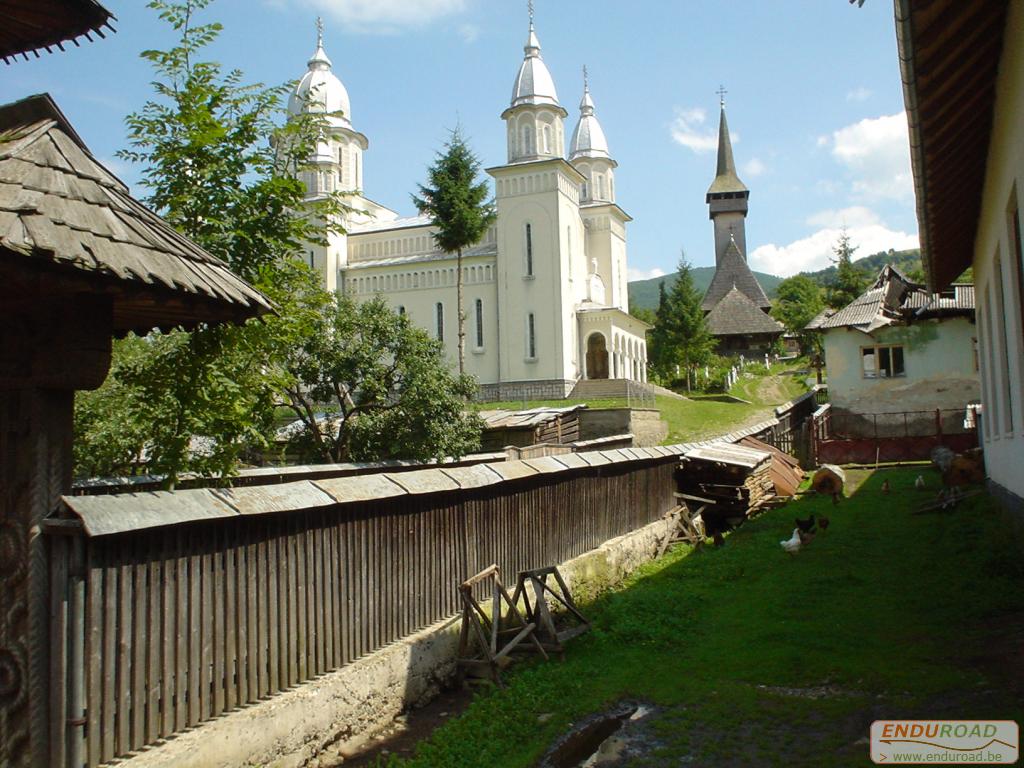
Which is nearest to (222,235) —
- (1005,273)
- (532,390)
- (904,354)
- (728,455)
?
(1005,273)

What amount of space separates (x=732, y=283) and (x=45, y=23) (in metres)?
66.4

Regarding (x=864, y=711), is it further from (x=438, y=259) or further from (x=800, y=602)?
(x=438, y=259)

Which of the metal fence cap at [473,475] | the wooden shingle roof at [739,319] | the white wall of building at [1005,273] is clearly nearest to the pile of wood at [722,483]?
the white wall of building at [1005,273]

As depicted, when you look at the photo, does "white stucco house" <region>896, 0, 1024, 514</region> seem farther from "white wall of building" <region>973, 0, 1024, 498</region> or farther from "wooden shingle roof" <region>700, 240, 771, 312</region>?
"wooden shingle roof" <region>700, 240, 771, 312</region>

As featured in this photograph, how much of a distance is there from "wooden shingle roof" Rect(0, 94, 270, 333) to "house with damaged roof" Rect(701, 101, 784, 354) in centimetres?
5207

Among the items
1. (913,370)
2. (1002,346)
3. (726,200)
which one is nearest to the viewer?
(1002,346)

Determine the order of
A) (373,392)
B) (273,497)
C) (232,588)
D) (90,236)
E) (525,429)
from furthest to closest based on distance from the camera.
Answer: (525,429) < (373,392) < (273,497) < (232,588) < (90,236)

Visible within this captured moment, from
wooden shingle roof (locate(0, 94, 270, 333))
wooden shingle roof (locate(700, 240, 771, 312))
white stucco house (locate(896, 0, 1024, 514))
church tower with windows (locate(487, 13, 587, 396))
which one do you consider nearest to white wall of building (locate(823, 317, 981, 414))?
church tower with windows (locate(487, 13, 587, 396))

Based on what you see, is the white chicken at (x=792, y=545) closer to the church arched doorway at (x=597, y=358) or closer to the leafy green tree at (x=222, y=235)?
the leafy green tree at (x=222, y=235)

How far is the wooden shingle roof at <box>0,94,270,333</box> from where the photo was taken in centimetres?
389

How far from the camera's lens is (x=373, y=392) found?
17.6 meters

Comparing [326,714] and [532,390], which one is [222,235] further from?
[532,390]

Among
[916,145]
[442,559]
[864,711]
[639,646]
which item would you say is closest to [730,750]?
[864,711]

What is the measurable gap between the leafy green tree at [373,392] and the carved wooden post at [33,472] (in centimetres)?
1254
